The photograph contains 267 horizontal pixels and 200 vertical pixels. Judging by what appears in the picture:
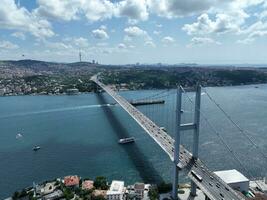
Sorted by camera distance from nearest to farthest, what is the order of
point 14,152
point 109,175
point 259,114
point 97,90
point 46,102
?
point 109,175 → point 14,152 → point 259,114 → point 46,102 → point 97,90

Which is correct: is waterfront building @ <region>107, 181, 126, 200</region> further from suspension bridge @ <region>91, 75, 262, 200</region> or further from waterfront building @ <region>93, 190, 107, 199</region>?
suspension bridge @ <region>91, 75, 262, 200</region>

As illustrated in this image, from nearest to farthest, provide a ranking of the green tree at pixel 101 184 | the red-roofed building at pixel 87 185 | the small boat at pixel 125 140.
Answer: the red-roofed building at pixel 87 185 → the green tree at pixel 101 184 → the small boat at pixel 125 140

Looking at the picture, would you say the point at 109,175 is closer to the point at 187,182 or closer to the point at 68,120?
the point at 187,182

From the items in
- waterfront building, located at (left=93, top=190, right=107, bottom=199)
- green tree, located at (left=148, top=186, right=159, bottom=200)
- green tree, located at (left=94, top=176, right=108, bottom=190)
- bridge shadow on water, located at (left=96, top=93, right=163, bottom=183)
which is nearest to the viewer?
green tree, located at (left=148, top=186, right=159, bottom=200)

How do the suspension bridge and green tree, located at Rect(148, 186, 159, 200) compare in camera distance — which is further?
green tree, located at Rect(148, 186, 159, 200)

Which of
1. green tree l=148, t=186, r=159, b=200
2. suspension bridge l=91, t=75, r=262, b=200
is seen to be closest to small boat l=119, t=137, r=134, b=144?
suspension bridge l=91, t=75, r=262, b=200

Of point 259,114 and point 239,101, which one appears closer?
point 259,114

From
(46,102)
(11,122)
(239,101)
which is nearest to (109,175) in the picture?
(11,122)

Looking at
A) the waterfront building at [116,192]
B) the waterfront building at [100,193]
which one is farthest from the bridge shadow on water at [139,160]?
the waterfront building at [100,193]

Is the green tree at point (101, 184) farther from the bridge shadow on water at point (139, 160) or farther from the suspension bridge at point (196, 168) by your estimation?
the suspension bridge at point (196, 168)
